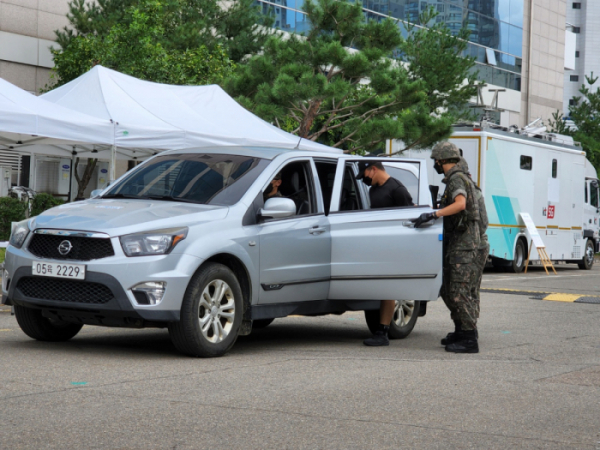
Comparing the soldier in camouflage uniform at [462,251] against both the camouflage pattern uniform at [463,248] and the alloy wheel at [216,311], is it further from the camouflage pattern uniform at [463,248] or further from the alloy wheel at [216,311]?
the alloy wheel at [216,311]

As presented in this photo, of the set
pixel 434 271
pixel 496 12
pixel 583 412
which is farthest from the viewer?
pixel 496 12

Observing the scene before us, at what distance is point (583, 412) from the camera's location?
5730mm

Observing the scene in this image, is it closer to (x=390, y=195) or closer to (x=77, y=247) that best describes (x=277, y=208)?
(x=390, y=195)

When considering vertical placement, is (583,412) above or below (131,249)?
below

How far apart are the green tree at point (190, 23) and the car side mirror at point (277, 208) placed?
2088cm

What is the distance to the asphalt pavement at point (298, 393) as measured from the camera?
4.82 meters

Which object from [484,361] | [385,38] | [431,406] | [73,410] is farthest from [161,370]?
[385,38]

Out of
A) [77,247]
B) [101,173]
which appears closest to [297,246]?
[77,247]

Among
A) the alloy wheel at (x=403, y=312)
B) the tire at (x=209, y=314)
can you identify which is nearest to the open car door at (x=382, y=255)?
the alloy wheel at (x=403, y=312)

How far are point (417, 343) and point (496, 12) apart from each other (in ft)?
150

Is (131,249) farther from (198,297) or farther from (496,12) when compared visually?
(496,12)

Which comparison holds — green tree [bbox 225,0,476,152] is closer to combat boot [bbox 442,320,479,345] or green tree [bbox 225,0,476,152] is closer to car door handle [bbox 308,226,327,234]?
combat boot [bbox 442,320,479,345]

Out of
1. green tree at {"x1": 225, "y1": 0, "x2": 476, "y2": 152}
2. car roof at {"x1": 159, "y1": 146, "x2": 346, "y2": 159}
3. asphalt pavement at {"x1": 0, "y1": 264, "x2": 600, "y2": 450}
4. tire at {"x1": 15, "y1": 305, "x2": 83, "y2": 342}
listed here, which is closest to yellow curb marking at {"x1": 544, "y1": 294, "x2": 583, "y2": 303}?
asphalt pavement at {"x1": 0, "y1": 264, "x2": 600, "y2": 450}

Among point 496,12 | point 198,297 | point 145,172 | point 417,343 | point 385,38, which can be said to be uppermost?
point 496,12
